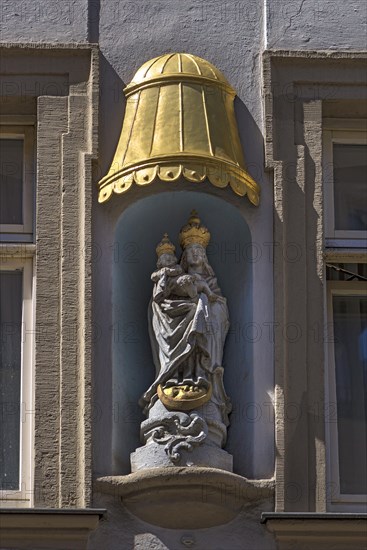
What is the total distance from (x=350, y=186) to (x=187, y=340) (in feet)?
5.11

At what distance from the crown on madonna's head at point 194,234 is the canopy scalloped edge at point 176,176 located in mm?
247

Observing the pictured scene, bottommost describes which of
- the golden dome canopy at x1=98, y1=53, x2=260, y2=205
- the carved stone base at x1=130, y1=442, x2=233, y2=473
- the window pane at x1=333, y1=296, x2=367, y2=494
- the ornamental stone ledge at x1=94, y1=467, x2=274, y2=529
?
the ornamental stone ledge at x1=94, y1=467, x2=274, y2=529

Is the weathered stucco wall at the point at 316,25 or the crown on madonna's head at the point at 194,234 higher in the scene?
the weathered stucco wall at the point at 316,25

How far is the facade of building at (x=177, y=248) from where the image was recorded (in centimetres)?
1427

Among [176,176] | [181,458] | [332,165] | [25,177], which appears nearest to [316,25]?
[332,165]

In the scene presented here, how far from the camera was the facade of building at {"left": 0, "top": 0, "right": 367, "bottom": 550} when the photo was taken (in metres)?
14.3

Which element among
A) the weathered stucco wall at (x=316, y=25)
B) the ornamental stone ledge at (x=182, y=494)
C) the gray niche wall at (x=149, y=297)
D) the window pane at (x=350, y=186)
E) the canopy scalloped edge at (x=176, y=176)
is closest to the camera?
the ornamental stone ledge at (x=182, y=494)

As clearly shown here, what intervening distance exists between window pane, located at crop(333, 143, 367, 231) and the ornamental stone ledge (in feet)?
6.05

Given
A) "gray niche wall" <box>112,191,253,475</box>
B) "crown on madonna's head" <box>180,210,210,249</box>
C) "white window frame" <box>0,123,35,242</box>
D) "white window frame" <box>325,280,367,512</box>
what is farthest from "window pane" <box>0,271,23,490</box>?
"white window frame" <box>325,280,367,512</box>

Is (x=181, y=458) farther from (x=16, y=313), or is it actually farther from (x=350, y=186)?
(x=350, y=186)

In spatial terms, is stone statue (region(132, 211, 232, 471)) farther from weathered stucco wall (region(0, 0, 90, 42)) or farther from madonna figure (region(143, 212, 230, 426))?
weathered stucco wall (region(0, 0, 90, 42))

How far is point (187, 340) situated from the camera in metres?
14.5

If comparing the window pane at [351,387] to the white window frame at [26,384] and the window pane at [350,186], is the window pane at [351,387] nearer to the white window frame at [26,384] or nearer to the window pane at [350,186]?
the window pane at [350,186]

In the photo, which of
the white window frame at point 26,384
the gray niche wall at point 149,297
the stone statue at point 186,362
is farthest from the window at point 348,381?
the white window frame at point 26,384
